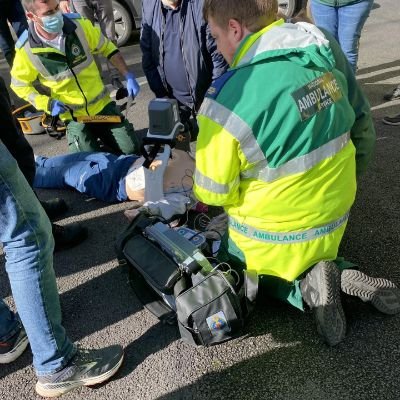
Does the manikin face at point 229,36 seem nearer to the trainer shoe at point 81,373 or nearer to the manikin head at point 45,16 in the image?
the trainer shoe at point 81,373

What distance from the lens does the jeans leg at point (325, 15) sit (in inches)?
140

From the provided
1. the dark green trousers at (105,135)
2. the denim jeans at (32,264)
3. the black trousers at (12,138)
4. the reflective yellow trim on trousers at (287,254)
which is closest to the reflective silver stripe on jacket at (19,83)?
the dark green trousers at (105,135)

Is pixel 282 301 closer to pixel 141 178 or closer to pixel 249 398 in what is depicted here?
pixel 249 398

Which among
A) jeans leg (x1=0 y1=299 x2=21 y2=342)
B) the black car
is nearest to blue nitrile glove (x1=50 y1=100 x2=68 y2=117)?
jeans leg (x1=0 y1=299 x2=21 y2=342)

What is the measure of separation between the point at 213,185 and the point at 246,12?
685 mm

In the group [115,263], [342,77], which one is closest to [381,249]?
[342,77]

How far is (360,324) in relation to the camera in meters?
2.03

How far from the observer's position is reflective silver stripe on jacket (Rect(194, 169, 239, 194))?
178 centimetres

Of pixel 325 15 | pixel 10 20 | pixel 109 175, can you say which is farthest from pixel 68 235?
pixel 10 20

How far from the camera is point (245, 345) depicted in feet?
6.66

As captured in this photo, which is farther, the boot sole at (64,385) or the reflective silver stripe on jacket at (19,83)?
the reflective silver stripe on jacket at (19,83)

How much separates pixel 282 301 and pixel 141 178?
1379mm

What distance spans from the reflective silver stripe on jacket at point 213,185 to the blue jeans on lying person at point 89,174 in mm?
1434

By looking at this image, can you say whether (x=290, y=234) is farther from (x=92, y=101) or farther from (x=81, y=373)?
(x=92, y=101)
